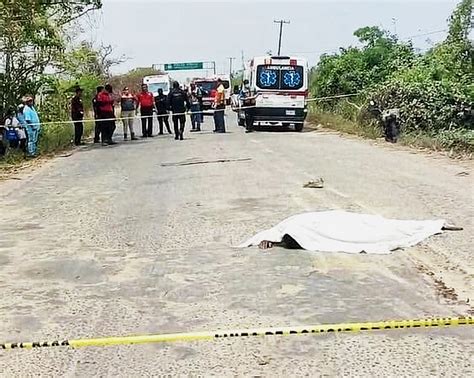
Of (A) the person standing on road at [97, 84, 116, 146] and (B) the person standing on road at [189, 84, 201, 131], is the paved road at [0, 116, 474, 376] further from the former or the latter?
(B) the person standing on road at [189, 84, 201, 131]

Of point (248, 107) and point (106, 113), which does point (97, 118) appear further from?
point (248, 107)

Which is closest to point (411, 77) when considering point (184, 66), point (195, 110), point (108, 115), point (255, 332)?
point (195, 110)

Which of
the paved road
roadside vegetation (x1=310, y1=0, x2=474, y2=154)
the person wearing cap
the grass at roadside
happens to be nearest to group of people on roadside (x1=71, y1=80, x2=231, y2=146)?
the person wearing cap

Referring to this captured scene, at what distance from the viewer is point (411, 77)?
2534 cm

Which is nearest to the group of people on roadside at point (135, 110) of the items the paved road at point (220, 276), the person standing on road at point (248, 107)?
the person standing on road at point (248, 107)

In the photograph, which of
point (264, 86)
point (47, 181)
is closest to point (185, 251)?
point (47, 181)

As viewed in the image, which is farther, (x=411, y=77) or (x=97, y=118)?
(x=411, y=77)

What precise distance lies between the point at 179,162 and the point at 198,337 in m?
11.4

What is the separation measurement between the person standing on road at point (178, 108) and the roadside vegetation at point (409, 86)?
556cm

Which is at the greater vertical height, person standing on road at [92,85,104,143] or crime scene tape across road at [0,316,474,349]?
crime scene tape across road at [0,316,474,349]

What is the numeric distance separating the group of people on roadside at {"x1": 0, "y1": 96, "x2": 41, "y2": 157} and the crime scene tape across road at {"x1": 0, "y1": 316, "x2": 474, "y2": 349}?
45.4 feet

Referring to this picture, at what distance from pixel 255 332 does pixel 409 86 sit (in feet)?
62.3

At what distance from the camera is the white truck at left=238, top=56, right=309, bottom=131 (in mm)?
25344

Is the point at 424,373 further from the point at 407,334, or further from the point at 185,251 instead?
the point at 185,251
